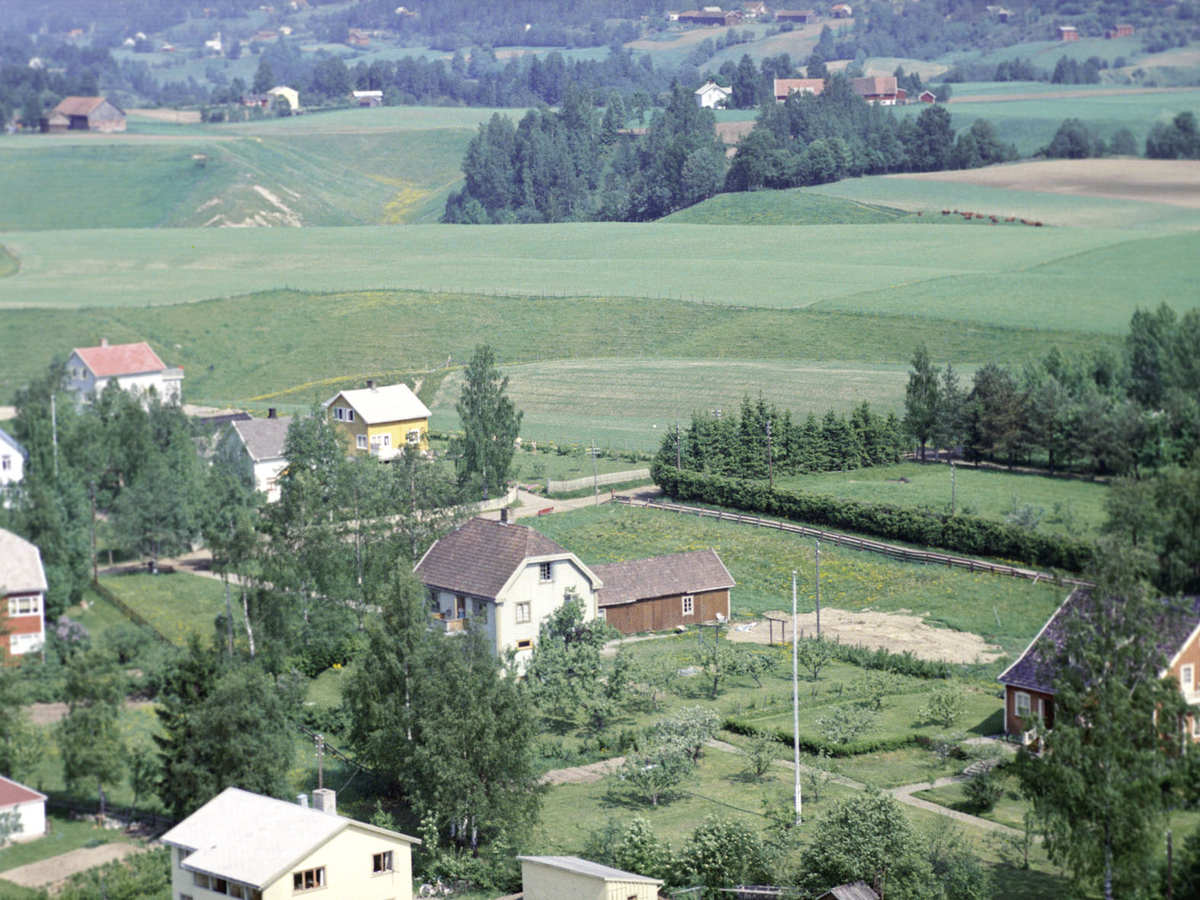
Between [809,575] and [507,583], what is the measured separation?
16.8 meters

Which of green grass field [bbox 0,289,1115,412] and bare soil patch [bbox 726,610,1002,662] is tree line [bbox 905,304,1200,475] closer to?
green grass field [bbox 0,289,1115,412]

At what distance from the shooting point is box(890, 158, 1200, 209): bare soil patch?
471 ft

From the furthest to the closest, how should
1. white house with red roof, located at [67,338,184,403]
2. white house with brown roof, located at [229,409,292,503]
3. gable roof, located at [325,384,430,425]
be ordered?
white house with red roof, located at [67,338,184,403] → gable roof, located at [325,384,430,425] → white house with brown roof, located at [229,409,292,503]

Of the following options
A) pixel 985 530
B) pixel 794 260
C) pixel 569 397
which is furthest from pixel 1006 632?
pixel 794 260

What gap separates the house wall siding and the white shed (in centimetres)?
2373

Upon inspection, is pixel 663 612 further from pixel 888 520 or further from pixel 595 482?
pixel 595 482

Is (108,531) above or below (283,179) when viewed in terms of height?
below

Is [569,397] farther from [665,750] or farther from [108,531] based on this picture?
[665,750]

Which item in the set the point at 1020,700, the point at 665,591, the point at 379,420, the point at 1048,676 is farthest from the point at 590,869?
the point at 379,420

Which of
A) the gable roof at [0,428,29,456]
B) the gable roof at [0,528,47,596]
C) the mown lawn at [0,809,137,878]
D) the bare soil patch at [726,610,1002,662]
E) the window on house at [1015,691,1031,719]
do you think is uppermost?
the gable roof at [0,428,29,456]

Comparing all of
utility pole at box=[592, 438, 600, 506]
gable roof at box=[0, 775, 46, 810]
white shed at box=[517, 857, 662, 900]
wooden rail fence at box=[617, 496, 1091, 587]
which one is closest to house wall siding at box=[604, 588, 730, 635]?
wooden rail fence at box=[617, 496, 1091, 587]

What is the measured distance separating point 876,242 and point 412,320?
46260 mm

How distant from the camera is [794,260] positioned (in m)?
134

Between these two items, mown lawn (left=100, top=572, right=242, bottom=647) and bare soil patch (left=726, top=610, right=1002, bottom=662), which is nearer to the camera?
bare soil patch (left=726, top=610, right=1002, bottom=662)
